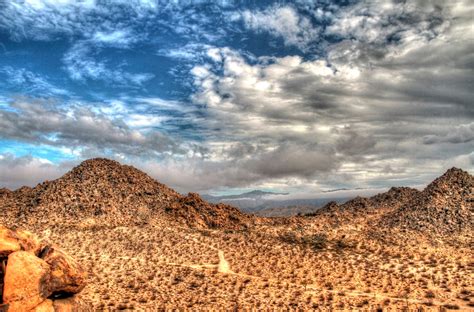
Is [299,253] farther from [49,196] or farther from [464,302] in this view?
[49,196]

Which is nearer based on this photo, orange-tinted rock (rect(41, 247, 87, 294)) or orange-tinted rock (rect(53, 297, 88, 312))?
orange-tinted rock (rect(53, 297, 88, 312))

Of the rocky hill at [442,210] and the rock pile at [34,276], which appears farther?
the rocky hill at [442,210]

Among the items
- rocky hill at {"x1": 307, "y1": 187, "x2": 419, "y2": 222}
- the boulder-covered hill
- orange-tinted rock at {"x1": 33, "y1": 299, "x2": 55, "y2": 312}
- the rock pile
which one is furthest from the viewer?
rocky hill at {"x1": 307, "y1": 187, "x2": 419, "y2": 222}

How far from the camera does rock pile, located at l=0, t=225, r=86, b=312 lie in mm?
22969

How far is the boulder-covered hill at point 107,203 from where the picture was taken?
62406mm

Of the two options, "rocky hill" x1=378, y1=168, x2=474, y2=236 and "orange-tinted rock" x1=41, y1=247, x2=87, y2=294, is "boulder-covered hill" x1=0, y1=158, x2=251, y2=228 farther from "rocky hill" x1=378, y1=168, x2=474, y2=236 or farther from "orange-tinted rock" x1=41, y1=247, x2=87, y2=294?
"orange-tinted rock" x1=41, y1=247, x2=87, y2=294

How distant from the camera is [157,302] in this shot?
3753 centimetres

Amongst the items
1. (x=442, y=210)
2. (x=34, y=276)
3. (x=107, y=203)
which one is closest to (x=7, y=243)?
(x=34, y=276)

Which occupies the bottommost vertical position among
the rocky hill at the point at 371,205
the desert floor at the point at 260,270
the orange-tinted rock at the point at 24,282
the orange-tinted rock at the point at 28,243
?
the desert floor at the point at 260,270

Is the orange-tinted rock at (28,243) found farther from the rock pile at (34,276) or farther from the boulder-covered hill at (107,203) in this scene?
the boulder-covered hill at (107,203)

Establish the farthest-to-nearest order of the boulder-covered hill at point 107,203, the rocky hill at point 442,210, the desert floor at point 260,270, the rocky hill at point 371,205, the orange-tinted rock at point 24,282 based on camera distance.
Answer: the rocky hill at point 371,205 → the rocky hill at point 442,210 → the boulder-covered hill at point 107,203 → the desert floor at point 260,270 → the orange-tinted rock at point 24,282

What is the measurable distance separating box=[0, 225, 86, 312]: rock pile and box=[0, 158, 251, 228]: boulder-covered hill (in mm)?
34413

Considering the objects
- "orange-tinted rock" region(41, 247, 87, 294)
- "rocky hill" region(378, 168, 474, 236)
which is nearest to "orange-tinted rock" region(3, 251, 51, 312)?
"orange-tinted rock" region(41, 247, 87, 294)

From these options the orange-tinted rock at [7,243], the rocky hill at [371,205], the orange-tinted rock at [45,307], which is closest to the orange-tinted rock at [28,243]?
the orange-tinted rock at [7,243]
